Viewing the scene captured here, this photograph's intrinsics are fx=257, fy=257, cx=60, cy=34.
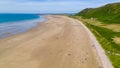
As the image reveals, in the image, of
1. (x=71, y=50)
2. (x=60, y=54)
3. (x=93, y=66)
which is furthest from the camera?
(x=71, y=50)

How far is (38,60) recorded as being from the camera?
63.9 feet

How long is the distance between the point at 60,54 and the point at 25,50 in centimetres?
376

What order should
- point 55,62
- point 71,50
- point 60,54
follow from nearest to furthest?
1. point 55,62
2. point 60,54
3. point 71,50

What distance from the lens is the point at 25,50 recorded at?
23734mm

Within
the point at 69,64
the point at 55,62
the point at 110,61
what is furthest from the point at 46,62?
the point at 110,61

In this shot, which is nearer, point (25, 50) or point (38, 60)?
point (38, 60)

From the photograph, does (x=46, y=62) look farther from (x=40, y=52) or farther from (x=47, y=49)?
(x=47, y=49)

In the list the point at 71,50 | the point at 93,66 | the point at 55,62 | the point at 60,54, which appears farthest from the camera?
the point at 71,50

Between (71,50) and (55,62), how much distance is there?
16.8ft

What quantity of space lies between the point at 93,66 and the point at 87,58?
260 centimetres

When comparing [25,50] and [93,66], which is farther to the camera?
[25,50]

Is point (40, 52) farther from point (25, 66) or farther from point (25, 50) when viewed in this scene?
point (25, 66)

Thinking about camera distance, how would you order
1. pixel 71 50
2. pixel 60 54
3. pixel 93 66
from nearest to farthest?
pixel 93 66
pixel 60 54
pixel 71 50

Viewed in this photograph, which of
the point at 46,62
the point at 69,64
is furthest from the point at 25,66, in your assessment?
the point at 69,64
